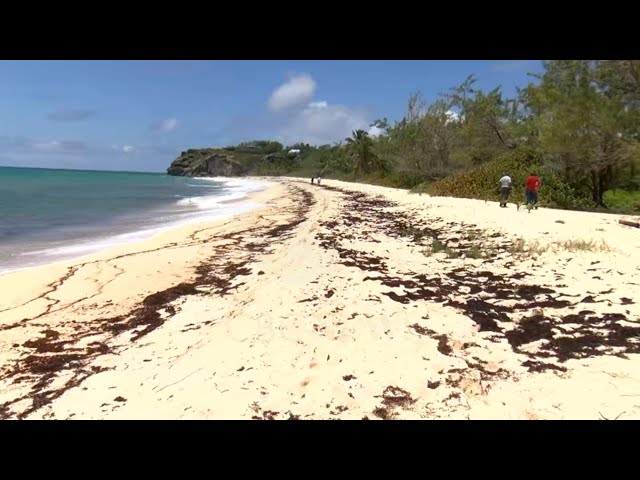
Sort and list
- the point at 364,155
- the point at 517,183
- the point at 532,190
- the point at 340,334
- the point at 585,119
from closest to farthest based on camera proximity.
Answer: the point at 340,334, the point at 585,119, the point at 532,190, the point at 517,183, the point at 364,155

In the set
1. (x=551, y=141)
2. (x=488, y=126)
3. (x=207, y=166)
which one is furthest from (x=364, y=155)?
(x=207, y=166)

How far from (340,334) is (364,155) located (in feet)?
166

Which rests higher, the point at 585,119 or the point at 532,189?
the point at 585,119

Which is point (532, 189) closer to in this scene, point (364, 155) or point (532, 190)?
point (532, 190)

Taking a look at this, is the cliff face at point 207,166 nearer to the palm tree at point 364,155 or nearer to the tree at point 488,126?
the palm tree at point 364,155

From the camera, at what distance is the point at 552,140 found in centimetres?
1448

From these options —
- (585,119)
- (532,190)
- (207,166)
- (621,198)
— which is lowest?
(621,198)

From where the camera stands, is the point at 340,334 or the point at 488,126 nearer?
the point at 340,334

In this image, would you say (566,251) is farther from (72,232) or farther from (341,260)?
(72,232)

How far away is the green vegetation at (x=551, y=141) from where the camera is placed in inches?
502

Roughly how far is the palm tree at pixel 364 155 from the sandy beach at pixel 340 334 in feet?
147

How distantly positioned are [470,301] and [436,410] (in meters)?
2.43
